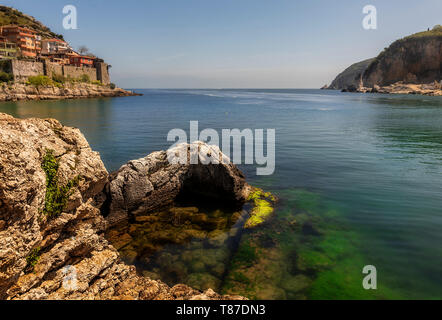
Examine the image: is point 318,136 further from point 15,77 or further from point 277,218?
point 15,77

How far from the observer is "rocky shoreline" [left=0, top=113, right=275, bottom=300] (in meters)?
6.56

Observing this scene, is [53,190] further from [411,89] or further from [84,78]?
[411,89]

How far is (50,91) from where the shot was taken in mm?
98875

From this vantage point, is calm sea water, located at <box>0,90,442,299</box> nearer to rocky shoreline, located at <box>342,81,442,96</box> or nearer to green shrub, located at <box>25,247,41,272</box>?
green shrub, located at <box>25,247,41,272</box>

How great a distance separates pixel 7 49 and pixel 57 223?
138 meters

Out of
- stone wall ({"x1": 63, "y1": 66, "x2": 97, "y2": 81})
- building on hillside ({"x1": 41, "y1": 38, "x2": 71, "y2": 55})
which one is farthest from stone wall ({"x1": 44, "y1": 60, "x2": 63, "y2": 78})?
building on hillside ({"x1": 41, "y1": 38, "x2": 71, "y2": 55})

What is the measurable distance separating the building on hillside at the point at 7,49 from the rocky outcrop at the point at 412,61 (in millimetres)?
201332

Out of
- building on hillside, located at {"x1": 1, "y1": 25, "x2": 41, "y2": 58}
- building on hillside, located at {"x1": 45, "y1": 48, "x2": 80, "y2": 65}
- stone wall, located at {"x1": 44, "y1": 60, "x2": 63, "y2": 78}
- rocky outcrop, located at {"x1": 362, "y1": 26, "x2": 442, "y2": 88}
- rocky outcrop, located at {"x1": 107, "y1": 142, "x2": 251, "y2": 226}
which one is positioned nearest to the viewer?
rocky outcrop, located at {"x1": 107, "y1": 142, "x2": 251, "y2": 226}

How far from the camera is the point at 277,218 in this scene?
45.5 feet

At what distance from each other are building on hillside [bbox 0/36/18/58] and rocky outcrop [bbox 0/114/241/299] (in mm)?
130964

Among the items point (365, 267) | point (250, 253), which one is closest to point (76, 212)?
point (250, 253)

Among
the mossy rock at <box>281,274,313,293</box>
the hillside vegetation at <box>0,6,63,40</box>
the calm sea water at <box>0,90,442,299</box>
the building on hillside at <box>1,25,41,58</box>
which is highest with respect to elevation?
the hillside vegetation at <box>0,6,63,40</box>

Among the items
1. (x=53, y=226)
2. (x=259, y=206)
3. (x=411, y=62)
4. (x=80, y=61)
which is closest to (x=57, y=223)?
(x=53, y=226)
